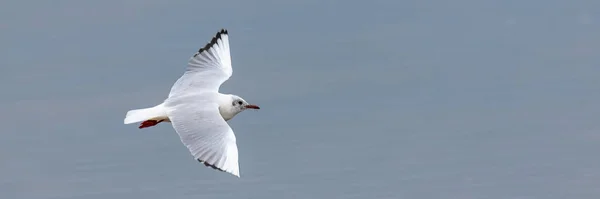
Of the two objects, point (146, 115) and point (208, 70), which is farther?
point (208, 70)

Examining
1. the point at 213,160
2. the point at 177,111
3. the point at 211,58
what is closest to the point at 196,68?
the point at 211,58

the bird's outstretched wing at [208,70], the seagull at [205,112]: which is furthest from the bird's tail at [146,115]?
the bird's outstretched wing at [208,70]

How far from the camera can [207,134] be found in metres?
11.2

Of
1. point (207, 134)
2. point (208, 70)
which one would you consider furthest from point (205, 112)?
point (208, 70)

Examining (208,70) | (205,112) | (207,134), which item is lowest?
(207,134)

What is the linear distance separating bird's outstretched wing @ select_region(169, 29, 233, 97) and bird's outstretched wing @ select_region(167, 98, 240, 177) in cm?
63

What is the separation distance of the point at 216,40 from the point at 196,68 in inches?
13.6

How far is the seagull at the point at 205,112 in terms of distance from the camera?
1107 centimetres

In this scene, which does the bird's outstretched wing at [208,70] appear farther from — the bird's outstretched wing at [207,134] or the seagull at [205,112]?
the bird's outstretched wing at [207,134]

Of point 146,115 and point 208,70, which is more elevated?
point 208,70

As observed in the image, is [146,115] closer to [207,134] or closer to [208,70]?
[207,134]

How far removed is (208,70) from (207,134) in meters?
1.62

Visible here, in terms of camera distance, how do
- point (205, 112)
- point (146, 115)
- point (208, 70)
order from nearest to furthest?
point (205, 112), point (146, 115), point (208, 70)

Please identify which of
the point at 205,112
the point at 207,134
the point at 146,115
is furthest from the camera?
the point at 146,115
